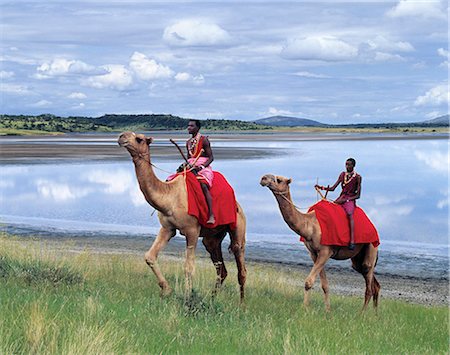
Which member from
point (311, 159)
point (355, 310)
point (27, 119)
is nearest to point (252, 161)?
point (311, 159)

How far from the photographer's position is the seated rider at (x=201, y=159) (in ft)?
41.7

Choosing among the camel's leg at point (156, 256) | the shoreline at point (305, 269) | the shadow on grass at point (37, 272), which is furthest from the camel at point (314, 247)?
the shadow on grass at point (37, 272)

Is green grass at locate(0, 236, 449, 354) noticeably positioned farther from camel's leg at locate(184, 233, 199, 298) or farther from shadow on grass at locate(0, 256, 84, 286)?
camel's leg at locate(184, 233, 199, 298)

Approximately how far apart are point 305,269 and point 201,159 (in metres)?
7.86

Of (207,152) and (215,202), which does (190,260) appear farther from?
(207,152)

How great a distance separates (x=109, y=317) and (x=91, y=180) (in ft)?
111

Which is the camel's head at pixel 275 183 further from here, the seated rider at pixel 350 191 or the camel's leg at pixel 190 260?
the camel's leg at pixel 190 260

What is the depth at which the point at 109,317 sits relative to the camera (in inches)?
396

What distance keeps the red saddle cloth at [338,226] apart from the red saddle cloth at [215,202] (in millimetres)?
1468

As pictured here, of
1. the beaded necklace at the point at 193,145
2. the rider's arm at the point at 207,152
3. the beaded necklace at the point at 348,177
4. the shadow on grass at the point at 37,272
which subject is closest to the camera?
the shadow on grass at the point at 37,272

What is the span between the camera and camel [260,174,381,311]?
12688mm

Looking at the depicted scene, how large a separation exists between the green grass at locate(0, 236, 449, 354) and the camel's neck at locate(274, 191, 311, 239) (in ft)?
4.19

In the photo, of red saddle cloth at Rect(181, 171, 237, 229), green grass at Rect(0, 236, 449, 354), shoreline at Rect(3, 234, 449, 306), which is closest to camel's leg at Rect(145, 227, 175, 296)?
green grass at Rect(0, 236, 449, 354)

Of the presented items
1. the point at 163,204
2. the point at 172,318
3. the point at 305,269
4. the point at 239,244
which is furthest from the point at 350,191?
the point at 305,269
